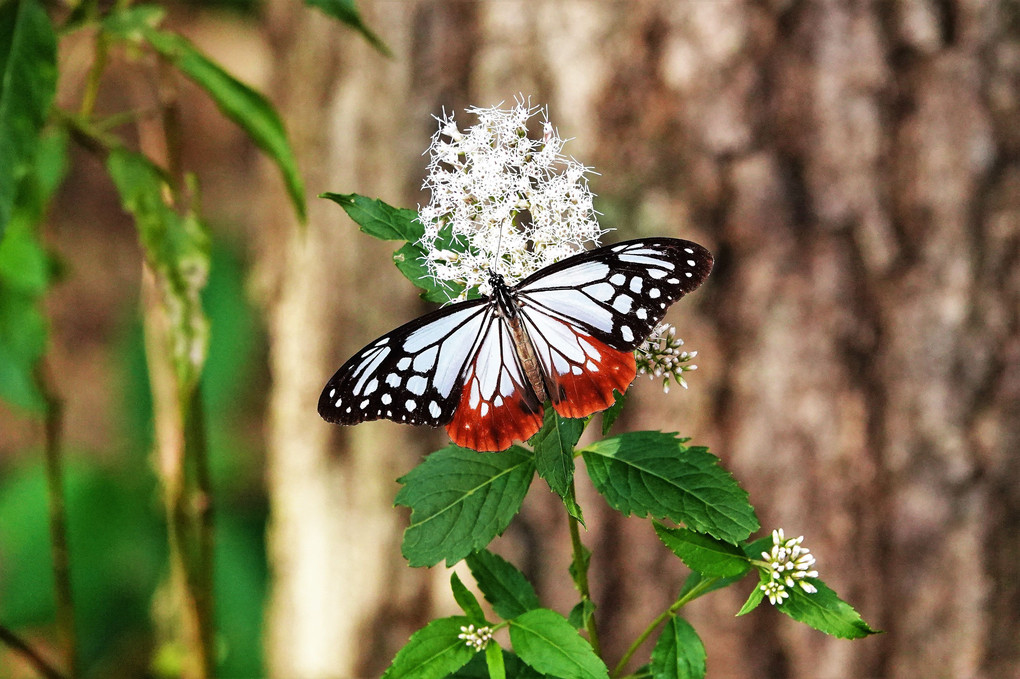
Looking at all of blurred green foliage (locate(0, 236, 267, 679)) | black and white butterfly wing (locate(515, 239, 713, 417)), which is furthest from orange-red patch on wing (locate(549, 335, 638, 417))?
blurred green foliage (locate(0, 236, 267, 679))

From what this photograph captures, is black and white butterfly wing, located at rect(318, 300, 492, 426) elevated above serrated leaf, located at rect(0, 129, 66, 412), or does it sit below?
below

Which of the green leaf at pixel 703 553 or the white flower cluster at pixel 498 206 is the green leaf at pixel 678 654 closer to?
the green leaf at pixel 703 553

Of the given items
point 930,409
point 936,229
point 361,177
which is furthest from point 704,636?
point 361,177

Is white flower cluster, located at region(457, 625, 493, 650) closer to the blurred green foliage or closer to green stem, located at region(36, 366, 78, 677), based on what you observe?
green stem, located at region(36, 366, 78, 677)

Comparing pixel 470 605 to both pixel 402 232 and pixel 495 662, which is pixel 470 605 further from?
pixel 402 232

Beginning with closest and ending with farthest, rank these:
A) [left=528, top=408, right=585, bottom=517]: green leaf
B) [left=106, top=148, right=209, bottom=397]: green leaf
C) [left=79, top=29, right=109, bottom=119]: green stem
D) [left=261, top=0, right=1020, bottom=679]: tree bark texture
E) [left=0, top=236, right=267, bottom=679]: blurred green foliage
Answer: [left=528, top=408, right=585, bottom=517]: green leaf, [left=106, top=148, right=209, bottom=397]: green leaf, [left=79, top=29, right=109, bottom=119]: green stem, [left=261, top=0, right=1020, bottom=679]: tree bark texture, [left=0, top=236, right=267, bottom=679]: blurred green foliage
